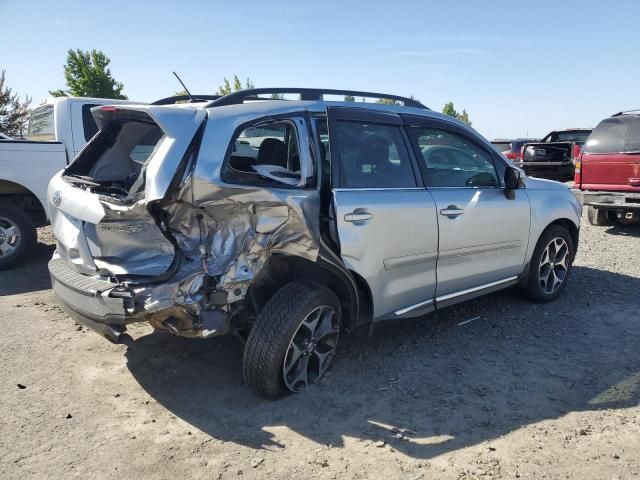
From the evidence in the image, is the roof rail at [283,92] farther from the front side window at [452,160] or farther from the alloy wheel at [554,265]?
the alloy wheel at [554,265]

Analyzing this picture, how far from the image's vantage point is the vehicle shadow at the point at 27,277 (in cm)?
575

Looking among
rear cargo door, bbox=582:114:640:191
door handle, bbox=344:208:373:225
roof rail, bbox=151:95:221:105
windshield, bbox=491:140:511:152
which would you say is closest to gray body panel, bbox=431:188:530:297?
door handle, bbox=344:208:373:225

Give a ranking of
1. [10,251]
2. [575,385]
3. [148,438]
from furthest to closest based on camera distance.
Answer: [10,251] < [575,385] < [148,438]

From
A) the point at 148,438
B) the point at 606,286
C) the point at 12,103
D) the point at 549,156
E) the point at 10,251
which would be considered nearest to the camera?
the point at 148,438

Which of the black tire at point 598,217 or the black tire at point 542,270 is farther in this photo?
the black tire at point 598,217

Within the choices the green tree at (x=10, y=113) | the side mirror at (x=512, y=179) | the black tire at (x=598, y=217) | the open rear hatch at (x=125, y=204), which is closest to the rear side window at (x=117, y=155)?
the open rear hatch at (x=125, y=204)

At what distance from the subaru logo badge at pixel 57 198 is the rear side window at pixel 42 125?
3.62m

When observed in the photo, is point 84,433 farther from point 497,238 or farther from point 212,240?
point 497,238

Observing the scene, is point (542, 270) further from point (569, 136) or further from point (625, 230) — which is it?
point (569, 136)

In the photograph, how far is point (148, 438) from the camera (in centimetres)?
290

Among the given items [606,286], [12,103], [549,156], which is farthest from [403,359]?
[12,103]

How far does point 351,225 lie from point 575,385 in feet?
6.28

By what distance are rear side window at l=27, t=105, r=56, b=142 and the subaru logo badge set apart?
3.62 meters

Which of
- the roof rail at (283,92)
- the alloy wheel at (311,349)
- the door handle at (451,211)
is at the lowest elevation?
the alloy wheel at (311,349)
